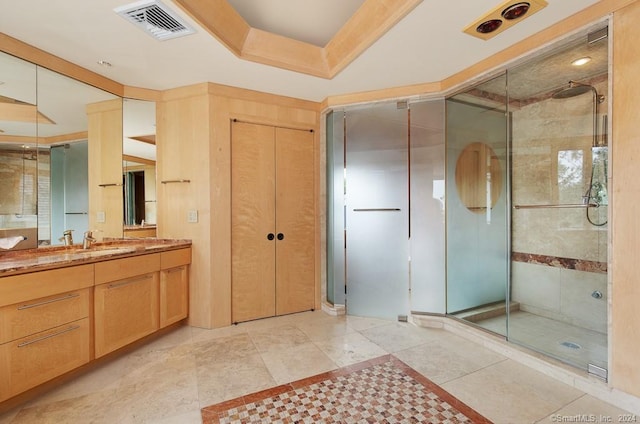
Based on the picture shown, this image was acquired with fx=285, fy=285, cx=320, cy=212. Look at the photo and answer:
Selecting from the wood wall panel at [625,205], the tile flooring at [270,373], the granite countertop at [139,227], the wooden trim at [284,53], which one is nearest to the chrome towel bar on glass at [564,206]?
the wood wall panel at [625,205]

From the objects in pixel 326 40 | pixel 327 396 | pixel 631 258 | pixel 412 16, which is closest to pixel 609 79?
pixel 631 258

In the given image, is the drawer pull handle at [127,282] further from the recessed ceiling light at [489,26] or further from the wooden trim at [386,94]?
Result: the recessed ceiling light at [489,26]

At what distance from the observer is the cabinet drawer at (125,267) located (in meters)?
2.20

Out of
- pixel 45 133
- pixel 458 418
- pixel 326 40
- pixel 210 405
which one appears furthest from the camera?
pixel 326 40

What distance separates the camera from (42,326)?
6.10ft

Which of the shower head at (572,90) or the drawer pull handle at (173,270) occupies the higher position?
the shower head at (572,90)

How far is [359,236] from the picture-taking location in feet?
10.8

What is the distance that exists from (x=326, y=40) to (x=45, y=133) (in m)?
2.52

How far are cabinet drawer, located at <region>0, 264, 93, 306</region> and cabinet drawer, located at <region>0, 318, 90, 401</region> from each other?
257 mm

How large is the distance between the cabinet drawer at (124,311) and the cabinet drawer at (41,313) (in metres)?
0.12

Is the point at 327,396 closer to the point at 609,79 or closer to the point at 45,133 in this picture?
the point at 609,79

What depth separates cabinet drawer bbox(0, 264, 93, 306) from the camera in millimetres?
1693

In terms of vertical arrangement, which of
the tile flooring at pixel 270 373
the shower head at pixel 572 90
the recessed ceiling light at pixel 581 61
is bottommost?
the tile flooring at pixel 270 373

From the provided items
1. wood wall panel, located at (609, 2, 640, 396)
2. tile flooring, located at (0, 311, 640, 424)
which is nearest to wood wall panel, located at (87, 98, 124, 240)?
tile flooring, located at (0, 311, 640, 424)
